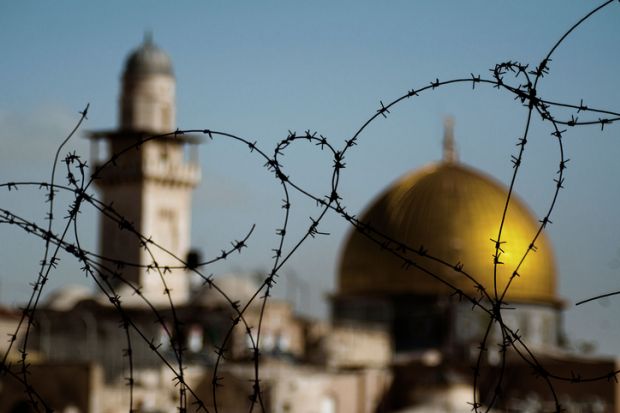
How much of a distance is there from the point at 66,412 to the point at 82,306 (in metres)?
13.0

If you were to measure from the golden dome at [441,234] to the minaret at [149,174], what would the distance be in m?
7.85

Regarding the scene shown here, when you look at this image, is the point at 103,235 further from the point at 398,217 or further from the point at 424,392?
the point at 424,392

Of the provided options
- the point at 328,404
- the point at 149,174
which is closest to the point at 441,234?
the point at 328,404

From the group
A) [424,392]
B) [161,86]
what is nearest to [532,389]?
[424,392]

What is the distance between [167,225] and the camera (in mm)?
56906

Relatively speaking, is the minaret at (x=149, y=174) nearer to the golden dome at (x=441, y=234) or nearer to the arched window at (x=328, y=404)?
the golden dome at (x=441, y=234)

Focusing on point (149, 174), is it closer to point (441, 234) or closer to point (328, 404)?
point (441, 234)

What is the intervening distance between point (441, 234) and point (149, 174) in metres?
13.6

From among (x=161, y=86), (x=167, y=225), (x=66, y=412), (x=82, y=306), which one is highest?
(x=161, y=86)

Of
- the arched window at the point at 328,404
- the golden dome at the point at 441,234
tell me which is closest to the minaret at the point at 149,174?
the golden dome at the point at 441,234

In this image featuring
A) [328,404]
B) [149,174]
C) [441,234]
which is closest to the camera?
[328,404]

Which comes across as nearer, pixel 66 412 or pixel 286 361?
pixel 66 412

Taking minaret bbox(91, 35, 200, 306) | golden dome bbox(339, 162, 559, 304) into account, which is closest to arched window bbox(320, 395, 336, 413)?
golden dome bbox(339, 162, 559, 304)

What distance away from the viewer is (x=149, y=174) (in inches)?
2240
